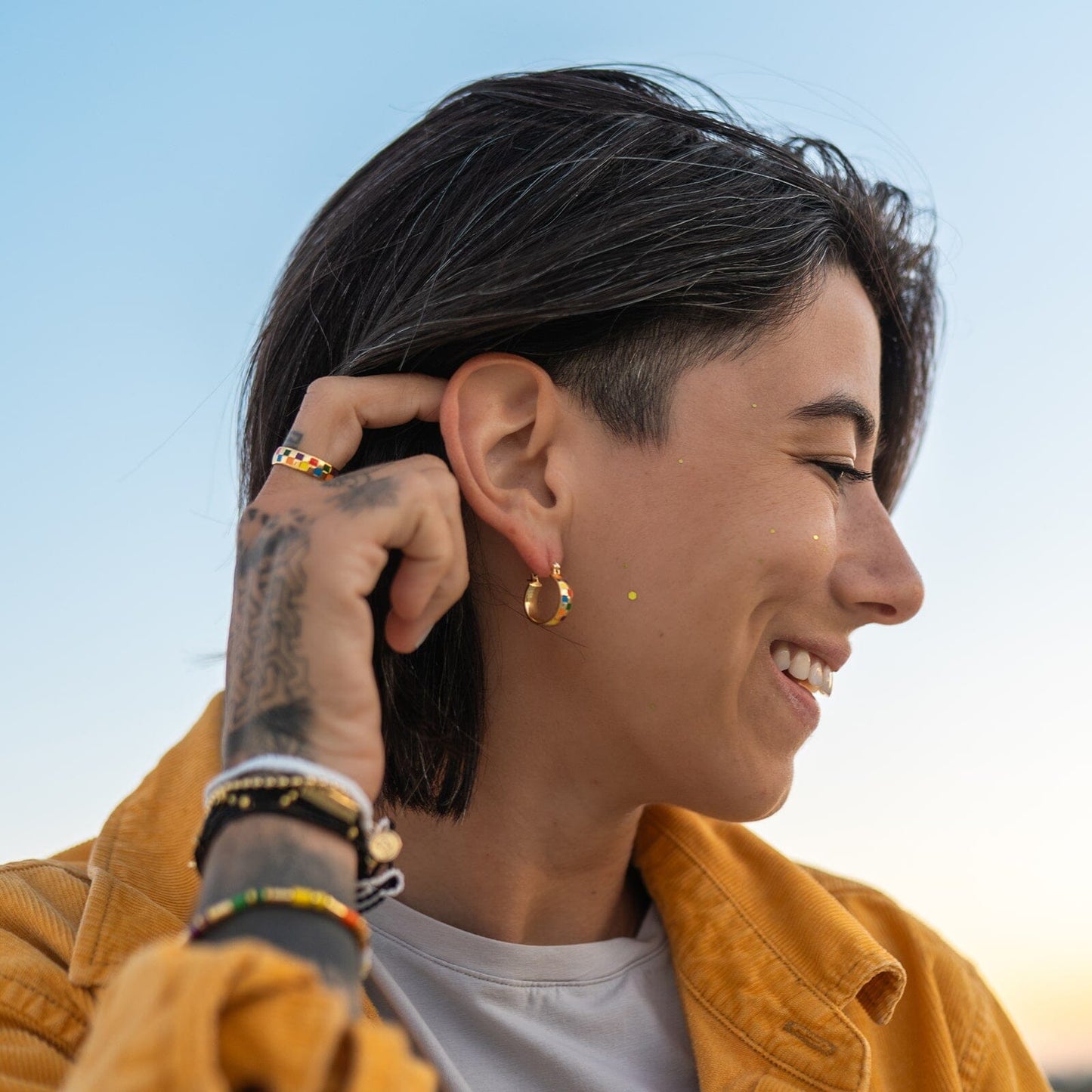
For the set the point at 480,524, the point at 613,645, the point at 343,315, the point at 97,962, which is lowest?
the point at 97,962

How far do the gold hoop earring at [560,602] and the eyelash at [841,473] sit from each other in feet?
1.78

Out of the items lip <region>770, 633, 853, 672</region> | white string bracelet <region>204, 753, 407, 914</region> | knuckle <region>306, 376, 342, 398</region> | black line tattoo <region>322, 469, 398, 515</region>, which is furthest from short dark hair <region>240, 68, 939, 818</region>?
white string bracelet <region>204, 753, 407, 914</region>

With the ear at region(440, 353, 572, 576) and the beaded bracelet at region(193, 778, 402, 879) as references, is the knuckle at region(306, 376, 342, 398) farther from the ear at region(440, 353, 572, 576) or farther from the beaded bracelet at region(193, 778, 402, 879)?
the beaded bracelet at region(193, 778, 402, 879)

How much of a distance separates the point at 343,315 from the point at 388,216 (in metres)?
0.22

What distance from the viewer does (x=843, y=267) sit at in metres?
2.70

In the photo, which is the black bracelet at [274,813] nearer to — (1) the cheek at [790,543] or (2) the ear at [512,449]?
(2) the ear at [512,449]

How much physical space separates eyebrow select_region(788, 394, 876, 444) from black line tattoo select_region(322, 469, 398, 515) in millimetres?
856

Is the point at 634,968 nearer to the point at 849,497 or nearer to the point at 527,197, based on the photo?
the point at 849,497

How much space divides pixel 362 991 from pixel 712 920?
887 mm

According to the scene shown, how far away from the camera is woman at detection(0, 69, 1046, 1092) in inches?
86.7

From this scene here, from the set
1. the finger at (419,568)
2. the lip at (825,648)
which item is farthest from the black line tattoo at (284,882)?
the lip at (825,648)

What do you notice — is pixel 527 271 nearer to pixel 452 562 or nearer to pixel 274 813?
pixel 452 562

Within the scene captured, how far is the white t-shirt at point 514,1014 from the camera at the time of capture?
2246mm

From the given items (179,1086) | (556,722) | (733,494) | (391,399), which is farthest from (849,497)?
(179,1086)
